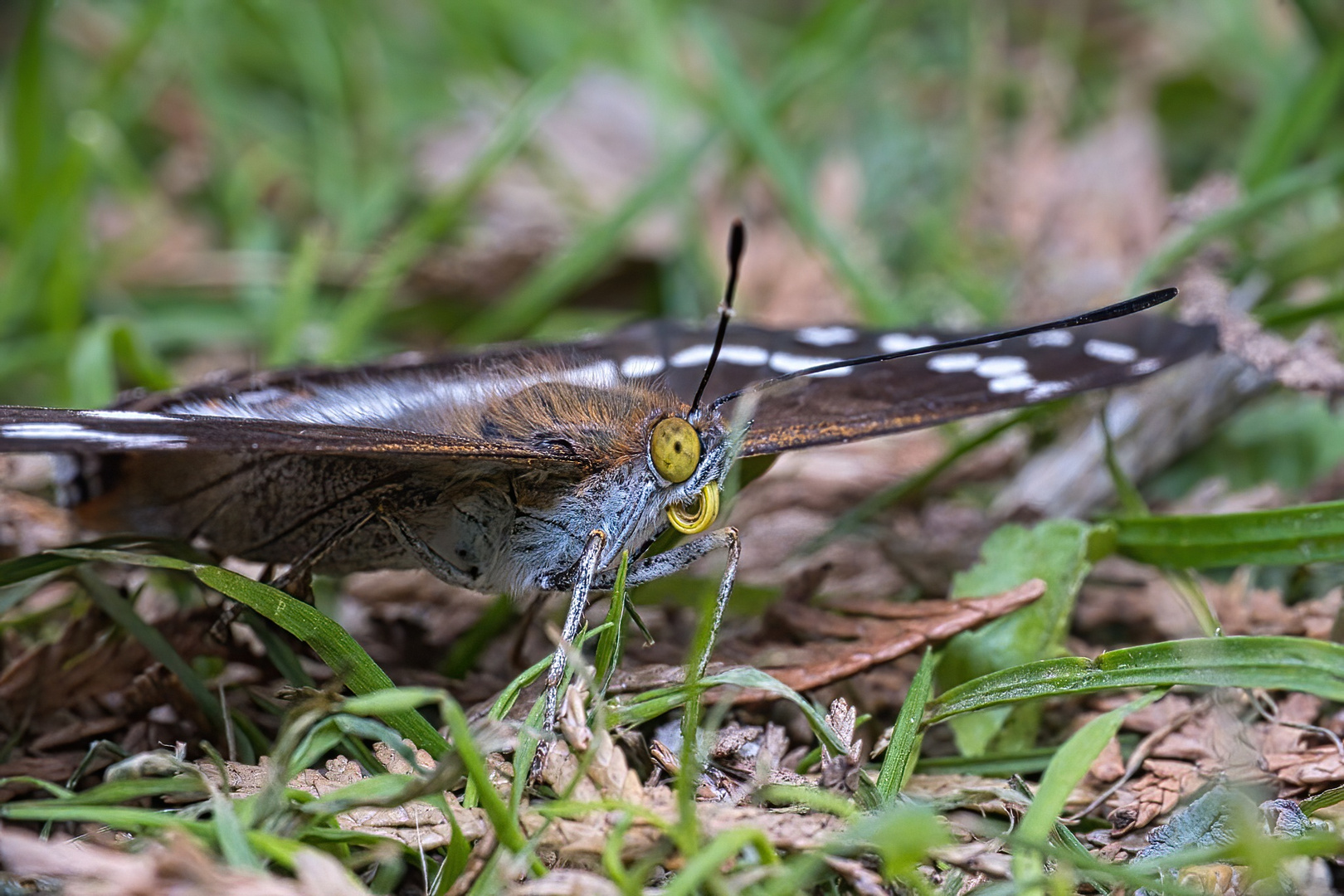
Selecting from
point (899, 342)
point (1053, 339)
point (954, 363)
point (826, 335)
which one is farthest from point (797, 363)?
point (1053, 339)

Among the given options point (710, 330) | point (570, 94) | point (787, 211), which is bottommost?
point (710, 330)

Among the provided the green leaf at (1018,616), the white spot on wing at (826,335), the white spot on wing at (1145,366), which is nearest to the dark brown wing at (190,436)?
the green leaf at (1018,616)

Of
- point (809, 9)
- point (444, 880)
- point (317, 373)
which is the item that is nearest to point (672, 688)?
point (444, 880)

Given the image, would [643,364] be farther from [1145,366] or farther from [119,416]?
[119,416]

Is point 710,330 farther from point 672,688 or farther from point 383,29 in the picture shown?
point 383,29

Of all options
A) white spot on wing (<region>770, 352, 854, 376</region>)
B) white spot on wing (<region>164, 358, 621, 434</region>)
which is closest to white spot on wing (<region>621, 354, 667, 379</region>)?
white spot on wing (<region>770, 352, 854, 376</region>)
